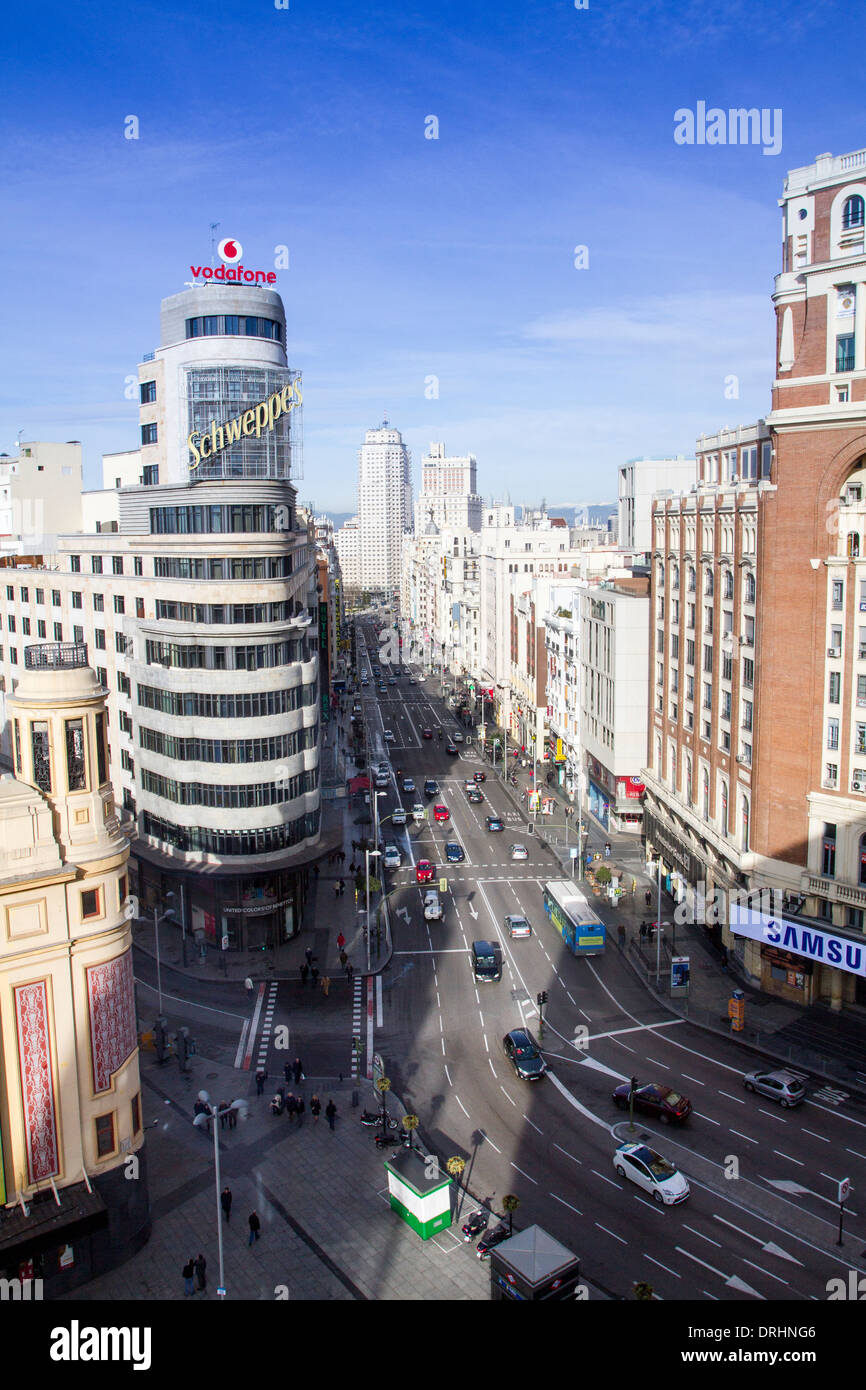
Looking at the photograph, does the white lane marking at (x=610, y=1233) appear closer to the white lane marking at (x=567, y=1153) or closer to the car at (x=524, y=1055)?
the white lane marking at (x=567, y=1153)

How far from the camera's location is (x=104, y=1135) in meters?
30.4

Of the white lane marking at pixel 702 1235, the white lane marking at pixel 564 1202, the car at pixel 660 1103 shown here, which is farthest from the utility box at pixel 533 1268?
the car at pixel 660 1103

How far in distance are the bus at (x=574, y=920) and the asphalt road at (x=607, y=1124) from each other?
2.62 ft

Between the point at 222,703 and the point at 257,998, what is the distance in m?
15.4

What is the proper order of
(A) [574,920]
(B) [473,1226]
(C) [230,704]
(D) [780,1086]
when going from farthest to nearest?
(A) [574,920], (C) [230,704], (D) [780,1086], (B) [473,1226]

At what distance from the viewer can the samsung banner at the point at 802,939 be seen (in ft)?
146

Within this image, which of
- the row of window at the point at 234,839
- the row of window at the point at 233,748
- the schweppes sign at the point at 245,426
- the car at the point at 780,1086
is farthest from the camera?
the schweppes sign at the point at 245,426

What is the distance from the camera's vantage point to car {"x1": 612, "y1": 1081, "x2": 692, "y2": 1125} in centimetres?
3868

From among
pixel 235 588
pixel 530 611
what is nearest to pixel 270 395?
pixel 235 588

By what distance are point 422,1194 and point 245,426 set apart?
43550 millimetres

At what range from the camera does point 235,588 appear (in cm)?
5556

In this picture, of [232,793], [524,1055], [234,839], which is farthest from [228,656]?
[524,1055]

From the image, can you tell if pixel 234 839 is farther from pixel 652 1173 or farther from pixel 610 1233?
pixel 610 1233

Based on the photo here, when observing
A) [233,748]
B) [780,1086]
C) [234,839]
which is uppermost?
[233,748]
